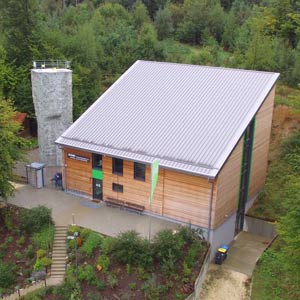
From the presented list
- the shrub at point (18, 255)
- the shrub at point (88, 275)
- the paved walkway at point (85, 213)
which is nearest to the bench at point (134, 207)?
the paved walkway at point (85, 213)

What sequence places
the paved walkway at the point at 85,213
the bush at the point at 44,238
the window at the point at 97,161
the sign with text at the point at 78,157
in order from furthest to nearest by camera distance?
the sign with text at the point at 78,157 → the window at the point at 97,161 → the paved walkway at the point at 85,213 → the bush at the point at 44,238

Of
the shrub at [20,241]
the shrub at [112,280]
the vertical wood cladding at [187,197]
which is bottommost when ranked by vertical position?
the shrub at [20,241]

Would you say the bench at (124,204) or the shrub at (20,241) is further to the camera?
the bench at (124,204)

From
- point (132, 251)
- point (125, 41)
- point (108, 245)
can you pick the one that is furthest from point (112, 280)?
point (125, 41)

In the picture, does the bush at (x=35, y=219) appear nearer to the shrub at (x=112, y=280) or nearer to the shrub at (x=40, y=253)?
the shrub at (x=40, y=253)

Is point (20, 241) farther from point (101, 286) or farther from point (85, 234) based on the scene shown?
point (101, 286)

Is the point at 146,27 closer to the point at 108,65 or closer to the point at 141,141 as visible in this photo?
the point at 108,65

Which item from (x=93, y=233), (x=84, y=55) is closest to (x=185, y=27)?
(x=84, y=55)
